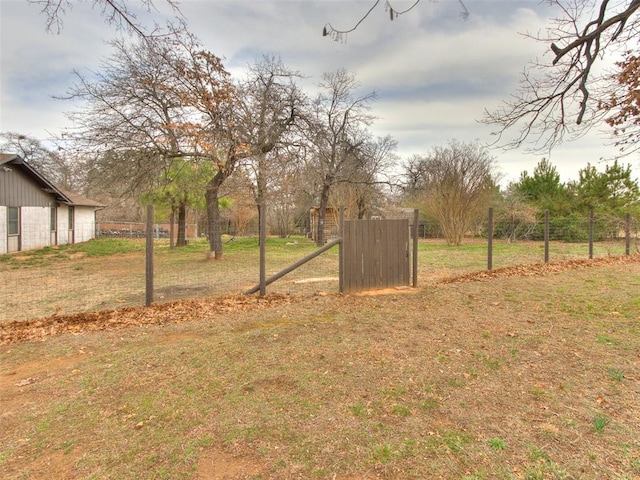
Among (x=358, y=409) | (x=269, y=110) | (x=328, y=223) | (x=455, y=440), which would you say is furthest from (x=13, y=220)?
(x=455, y=440)

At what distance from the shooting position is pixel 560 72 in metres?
5.73

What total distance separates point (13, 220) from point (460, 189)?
22432 millimetres

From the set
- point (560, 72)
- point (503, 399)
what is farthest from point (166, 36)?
point (560, 72)

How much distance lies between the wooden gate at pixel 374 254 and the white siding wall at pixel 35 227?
17.1 m

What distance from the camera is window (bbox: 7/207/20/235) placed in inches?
598

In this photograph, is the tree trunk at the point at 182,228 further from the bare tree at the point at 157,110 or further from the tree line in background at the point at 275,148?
the bare tree at the point at 157,110

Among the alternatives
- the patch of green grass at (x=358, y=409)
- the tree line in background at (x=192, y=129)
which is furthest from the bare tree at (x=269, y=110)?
the patch of green grass at (x=358, y=409)

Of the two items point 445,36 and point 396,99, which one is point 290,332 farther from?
point 396,99

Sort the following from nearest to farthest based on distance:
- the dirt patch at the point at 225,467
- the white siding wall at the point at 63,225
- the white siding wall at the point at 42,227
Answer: the dirt patch at the point at 225,467
the white siding wall at the point at 42,227
the white siding wall at the point at 63,225

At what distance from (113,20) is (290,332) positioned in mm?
4126

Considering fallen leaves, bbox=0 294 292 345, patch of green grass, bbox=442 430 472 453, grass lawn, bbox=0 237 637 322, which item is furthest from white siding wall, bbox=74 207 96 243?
patch of green grass, bbox=442 430 472 453

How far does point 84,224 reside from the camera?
75.8 feet

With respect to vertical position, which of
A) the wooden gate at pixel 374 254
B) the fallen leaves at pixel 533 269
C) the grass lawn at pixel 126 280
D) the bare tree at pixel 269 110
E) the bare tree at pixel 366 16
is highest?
the bare tree at pixel 269 110

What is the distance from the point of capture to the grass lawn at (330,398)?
195cm
